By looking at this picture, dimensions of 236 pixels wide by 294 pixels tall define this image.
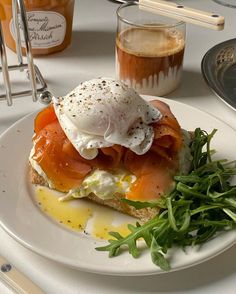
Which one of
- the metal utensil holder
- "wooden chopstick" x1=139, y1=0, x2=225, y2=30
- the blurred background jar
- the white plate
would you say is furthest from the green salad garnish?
the blurred background jar

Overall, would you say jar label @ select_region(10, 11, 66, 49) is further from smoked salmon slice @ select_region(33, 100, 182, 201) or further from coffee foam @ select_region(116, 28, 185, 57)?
smoked salmon slice @ select_region(33, 100, 182, 201)

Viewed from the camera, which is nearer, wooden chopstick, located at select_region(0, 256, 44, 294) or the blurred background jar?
wooden chopstick, located at select_region(0, 256, 44, 294)

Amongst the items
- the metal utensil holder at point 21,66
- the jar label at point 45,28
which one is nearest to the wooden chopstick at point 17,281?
the metal utensil holder at point 21,66

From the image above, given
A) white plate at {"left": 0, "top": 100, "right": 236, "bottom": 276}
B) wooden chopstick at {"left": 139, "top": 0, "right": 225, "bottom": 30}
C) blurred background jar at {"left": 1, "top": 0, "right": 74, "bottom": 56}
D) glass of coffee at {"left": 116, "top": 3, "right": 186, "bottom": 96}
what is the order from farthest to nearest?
blurred background jar at {"left": 1, "top": 0, "right": 74, "bottom": 56}
glass of coffee at {"left": 116, "top": 3, "right": 186, "bottom": 96}
wooden chopstick at {"left": 139, "top": 0, "right": 225, "bottom": 30}
white plate at {"left": 0, "top": 100, "right": 236, "bottom": 276}

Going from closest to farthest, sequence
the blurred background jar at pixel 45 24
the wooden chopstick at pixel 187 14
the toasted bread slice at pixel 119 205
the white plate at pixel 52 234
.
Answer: the white plate at pixel 52 234, the toasted bread slice at pixel 119 205, the wooden chopstick at pixel 187 14, the blurred background jar at pixel 45 24

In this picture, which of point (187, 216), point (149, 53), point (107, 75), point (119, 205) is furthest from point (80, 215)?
point (107, 75)

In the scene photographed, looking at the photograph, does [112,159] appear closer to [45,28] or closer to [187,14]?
[187,14]

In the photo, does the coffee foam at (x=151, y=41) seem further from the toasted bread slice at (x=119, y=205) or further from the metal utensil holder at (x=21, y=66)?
the toasted bread slice at (x=119, y=205)

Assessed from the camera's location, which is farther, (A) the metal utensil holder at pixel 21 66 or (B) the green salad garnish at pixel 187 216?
(A) the metal utensil holder at pixel 21 66
